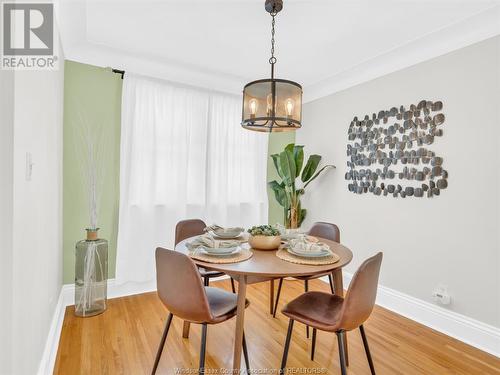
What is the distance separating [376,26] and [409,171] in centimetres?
135

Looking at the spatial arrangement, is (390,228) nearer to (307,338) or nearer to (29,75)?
(307,338)

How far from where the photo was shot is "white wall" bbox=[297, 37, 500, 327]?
7.22 feet

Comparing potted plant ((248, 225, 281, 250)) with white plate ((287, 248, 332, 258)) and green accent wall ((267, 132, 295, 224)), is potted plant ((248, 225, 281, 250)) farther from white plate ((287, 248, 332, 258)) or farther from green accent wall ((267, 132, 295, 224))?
green accent wall ((267, 132, 295, 224))

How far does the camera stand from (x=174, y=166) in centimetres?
323

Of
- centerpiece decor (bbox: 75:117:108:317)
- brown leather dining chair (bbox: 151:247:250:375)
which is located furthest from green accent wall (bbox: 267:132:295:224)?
brown leather dining chair (bbox: 151:247:250:375)

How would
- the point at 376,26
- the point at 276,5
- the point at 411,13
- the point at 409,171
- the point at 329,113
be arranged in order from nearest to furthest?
the point at 276,5, the point at 411,13, the point at 376,26, the point at 409,171, the point at 329,113

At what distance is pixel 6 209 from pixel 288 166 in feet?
9.56

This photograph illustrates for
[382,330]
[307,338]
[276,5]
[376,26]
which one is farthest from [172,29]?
[382,330]

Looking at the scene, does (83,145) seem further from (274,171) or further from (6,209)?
(274,171)

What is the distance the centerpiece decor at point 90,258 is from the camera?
8.35ft

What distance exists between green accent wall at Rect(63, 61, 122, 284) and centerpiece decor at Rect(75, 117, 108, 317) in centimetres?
5

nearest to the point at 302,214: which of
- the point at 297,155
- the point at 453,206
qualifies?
the point at 297,155

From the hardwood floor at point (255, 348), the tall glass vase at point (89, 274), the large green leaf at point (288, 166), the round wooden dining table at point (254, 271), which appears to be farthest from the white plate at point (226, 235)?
the large green leaf at point (288, 166)

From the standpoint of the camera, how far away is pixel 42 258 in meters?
1.72
